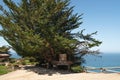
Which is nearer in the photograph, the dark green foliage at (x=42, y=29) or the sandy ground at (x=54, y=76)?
the sandy ground at (x=54, y=76)

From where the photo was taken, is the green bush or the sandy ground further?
the green bush

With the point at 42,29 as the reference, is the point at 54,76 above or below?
below

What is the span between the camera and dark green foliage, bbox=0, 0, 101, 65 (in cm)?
2686

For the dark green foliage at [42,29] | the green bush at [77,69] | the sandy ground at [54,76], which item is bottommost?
the sandy ground at [54,76]

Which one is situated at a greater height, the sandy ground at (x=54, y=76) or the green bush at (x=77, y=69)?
the green bush at (x=77, y=69)

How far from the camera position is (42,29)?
27406 millimetres

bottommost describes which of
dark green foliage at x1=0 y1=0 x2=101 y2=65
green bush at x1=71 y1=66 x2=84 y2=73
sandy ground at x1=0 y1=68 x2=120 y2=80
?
sandy ground at x1=0 y1=68 x2=120 y2=80

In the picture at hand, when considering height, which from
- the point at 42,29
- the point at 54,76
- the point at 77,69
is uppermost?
the point at 42,29

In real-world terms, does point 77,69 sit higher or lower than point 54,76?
higher

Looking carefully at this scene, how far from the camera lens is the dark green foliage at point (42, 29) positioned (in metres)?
26.9

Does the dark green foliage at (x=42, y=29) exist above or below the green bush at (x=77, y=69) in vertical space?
above

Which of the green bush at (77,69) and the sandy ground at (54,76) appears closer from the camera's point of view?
the sandy ground at (54,76)

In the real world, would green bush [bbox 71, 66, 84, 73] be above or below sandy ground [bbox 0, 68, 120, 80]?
above

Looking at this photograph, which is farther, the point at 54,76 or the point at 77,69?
the point at 77,69
